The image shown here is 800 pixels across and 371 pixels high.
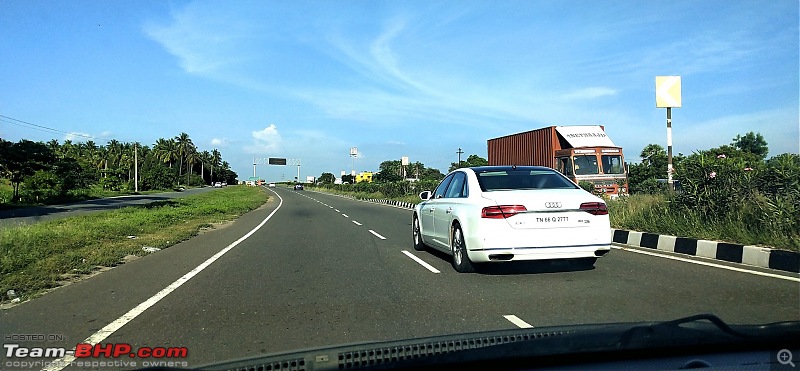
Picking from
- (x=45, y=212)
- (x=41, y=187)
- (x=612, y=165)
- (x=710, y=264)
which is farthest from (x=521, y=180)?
(x=41, y=187)

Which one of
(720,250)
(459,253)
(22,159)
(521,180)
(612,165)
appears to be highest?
(22,159)

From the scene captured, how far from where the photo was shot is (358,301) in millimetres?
6004

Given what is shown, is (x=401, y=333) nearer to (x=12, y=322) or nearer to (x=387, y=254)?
(x=12, y=322)

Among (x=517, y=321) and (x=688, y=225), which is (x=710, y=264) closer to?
(x=688, y=225)

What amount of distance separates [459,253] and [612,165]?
15122mm

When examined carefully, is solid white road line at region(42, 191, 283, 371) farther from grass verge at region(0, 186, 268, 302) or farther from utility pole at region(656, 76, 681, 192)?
utility pole at region(656, 76, 681, 192)

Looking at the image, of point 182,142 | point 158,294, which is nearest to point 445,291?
point 158,294

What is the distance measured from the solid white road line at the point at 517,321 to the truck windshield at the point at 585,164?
16.5m

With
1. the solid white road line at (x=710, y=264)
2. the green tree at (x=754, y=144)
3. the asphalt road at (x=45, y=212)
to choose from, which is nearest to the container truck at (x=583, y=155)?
the solid white road line at (x=710, y=264)

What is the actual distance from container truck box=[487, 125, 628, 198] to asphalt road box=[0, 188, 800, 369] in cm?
1173

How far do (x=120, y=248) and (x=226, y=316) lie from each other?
6.86m

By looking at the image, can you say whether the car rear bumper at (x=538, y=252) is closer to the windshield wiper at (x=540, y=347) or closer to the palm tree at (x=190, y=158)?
the windshield wiper at (x=540, y=347)

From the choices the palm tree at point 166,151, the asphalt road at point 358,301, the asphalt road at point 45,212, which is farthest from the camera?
the palm tree at point 166,151
